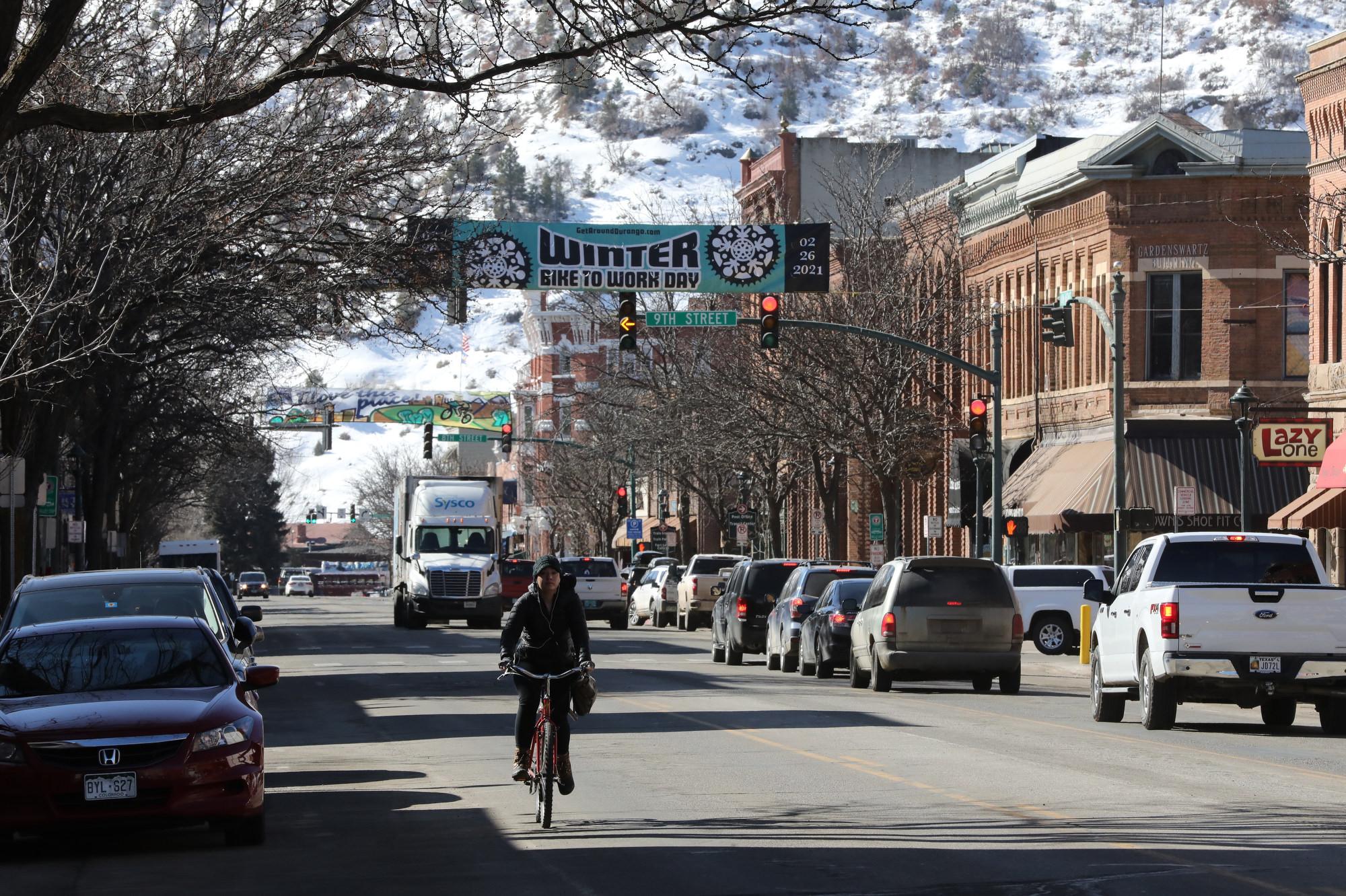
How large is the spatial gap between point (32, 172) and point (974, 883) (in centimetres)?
2203

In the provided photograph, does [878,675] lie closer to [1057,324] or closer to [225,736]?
[1057,324]

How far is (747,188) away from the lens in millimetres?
81000

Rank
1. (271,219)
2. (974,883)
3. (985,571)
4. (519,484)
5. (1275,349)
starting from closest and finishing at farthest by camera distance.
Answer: (974,883)
(985,571)
(271,219)
(1275,349)
(519,484)

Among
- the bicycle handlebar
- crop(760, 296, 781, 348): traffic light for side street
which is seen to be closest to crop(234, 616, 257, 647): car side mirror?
the bicycle handlebar

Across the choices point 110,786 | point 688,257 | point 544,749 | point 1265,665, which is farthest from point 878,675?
point 688,257

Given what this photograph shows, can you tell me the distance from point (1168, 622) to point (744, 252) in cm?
2880

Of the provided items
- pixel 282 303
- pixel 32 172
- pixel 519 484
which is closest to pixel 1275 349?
pixel 282 303

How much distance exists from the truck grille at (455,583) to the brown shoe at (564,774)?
37866 millimetres

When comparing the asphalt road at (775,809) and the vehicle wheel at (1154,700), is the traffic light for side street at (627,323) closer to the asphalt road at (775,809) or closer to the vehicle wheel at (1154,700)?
the asphalt road at (775,809)

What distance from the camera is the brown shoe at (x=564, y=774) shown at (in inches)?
541

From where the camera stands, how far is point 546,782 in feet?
43.3

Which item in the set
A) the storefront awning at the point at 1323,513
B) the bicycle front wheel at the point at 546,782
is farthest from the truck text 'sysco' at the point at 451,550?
the bicycle front wheel at the point at 546,782

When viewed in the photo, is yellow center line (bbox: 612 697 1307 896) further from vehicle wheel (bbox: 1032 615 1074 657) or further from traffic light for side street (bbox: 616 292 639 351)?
vehicle wheel (bbox: 1032 615 1074 657)

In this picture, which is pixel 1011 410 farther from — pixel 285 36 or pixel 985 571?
pixel 285 36
